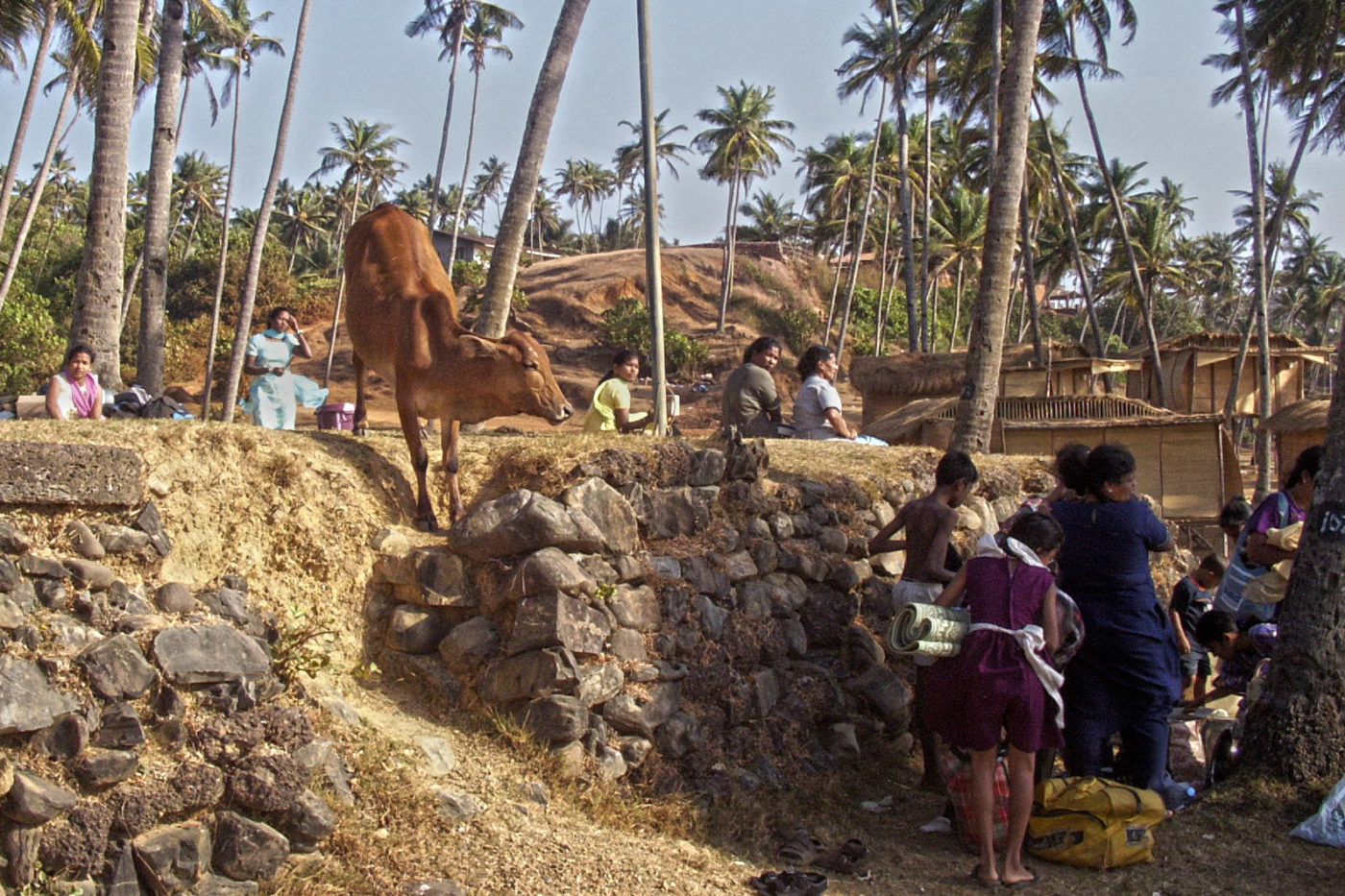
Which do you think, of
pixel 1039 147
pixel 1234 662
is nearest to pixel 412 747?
pixel 1234 662

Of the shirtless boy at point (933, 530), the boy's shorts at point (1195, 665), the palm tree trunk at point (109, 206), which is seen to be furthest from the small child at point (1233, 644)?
the palm tree trunk at point (109, 206)

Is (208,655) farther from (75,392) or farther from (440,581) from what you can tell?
(75,392)

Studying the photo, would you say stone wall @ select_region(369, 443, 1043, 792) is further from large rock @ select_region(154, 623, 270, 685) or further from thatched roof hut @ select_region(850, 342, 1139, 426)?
thatched roof hut @ select_region(850, 342, 1139, 426)

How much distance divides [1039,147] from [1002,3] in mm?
10837

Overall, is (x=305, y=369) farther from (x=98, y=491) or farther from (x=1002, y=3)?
(x=98, y=491)

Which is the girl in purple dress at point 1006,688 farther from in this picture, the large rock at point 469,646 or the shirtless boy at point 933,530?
the large rock at point 469,646

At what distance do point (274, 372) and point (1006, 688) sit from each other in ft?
20.6

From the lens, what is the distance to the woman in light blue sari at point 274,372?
30.6 ft

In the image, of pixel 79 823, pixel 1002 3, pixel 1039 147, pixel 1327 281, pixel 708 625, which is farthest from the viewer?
pixel 1327 281

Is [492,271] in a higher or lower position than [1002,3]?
lower

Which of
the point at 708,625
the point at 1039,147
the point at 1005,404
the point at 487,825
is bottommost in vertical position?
the point at 487,825

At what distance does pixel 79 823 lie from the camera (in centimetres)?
438

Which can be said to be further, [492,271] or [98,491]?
[492,271]

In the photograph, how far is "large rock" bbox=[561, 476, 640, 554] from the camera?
22.8 feet
